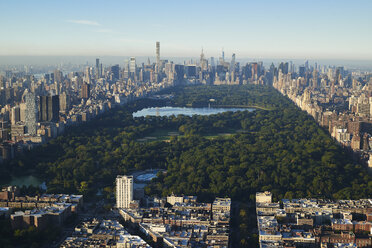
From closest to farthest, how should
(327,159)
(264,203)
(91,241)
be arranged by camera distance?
(91,241) → (264,203) → (327,159)

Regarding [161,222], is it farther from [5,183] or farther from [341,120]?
[341,120]

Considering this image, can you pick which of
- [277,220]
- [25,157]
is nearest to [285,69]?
[25,157]

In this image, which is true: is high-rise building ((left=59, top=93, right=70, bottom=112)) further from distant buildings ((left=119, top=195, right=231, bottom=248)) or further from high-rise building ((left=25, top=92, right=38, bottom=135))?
distant buildings ((left=119, top=195, right=231, bottom=248))

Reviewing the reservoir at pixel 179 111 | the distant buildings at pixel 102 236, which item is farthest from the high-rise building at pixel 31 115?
the distant buildings at pixel 102 236

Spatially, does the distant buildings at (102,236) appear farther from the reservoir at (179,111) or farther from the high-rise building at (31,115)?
the reservoir at (179,111)

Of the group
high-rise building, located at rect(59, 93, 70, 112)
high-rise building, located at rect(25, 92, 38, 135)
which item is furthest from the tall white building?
high-rise building, located at rect(59, 93, 70, 112)

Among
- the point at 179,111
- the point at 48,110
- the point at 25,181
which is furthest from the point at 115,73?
the point at 25,181

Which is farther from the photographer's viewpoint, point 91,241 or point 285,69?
point 285,69
